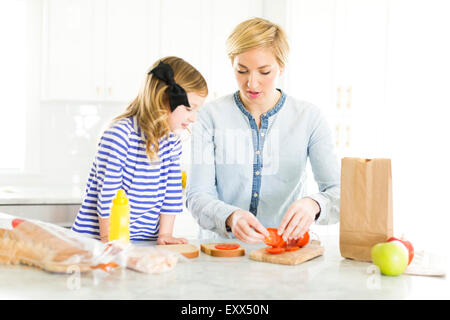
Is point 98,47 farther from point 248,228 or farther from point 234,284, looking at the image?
point 234,284

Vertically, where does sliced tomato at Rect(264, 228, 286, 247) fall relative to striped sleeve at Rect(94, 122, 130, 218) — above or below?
below

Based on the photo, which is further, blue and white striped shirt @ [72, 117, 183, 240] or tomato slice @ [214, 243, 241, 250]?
blue and white striped shirt @ [72, 117, 183, 240]

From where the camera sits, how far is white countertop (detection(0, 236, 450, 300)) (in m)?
1.01

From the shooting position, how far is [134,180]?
1.61 meters

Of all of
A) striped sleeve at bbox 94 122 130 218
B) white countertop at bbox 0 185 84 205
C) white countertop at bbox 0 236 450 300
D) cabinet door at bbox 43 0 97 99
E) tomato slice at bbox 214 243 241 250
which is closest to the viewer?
white countertop at bbox 0 236 450 300

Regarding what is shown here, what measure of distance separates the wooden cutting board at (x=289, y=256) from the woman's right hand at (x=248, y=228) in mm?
42

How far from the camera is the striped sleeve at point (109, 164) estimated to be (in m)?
1.53

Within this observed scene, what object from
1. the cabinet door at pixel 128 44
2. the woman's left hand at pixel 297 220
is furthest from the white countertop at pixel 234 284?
the cabinet door at pixel 128 44

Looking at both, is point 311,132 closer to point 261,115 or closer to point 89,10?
point 261,115

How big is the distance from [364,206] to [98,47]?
8.03ft

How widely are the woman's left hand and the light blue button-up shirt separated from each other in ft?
1.11

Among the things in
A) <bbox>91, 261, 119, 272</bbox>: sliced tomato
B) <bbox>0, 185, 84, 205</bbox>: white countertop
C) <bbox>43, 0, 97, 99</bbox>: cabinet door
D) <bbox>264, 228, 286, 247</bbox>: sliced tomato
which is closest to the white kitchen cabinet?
<bbox>43, 0, 97, 99</bbox>: cabinet door

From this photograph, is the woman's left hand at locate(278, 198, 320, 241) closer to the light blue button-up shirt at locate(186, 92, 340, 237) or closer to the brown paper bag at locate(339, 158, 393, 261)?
the brown paper bag at locate(339, 158, 393, 261)
